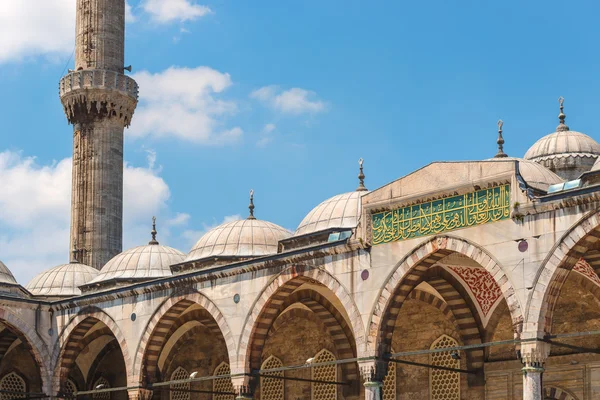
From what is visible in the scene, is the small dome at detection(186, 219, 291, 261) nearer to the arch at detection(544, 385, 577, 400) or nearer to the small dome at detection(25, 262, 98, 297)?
the small dome at detection(25, 262, 98, 297)

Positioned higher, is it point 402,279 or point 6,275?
point 6,275

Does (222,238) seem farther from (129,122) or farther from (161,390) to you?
(129,122)

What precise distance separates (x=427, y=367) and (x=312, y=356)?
321 cm

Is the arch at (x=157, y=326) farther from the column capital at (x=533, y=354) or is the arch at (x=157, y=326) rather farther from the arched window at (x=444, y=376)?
the column capital at (x=533, y=354)

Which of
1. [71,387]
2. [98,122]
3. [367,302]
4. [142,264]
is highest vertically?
[98,122]

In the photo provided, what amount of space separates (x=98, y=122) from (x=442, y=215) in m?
24.0

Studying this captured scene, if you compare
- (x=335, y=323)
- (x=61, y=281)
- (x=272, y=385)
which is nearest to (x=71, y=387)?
(x=61, y=281)

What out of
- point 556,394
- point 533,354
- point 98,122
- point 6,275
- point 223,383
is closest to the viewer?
point 533,354

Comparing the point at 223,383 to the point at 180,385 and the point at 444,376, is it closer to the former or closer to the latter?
the point at 180,385

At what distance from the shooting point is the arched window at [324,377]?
957 inches

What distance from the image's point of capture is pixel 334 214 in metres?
25.0

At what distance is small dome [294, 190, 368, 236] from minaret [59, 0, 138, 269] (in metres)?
15.0

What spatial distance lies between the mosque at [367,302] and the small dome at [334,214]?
0.04 metres

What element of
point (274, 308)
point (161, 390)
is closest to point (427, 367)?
point (274, 308)
